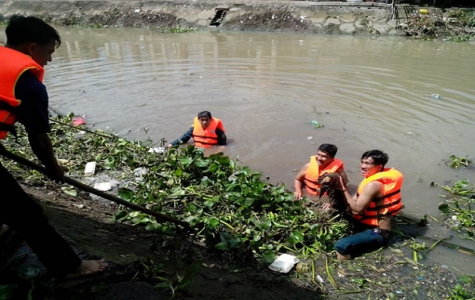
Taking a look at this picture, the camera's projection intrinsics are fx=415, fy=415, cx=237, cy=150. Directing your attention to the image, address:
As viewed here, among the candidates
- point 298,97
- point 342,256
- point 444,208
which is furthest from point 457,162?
point 298,97

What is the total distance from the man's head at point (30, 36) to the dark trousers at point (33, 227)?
2.18 feet

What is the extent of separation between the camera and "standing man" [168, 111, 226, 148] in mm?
6793

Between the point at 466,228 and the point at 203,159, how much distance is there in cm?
300

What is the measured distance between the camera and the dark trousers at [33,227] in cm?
217

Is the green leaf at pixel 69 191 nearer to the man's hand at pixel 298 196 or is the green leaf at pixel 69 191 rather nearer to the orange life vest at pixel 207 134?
the man's hand at pixel 298 196

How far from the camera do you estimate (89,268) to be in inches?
96.2

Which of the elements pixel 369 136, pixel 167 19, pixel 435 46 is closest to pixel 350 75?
pixel 369 136

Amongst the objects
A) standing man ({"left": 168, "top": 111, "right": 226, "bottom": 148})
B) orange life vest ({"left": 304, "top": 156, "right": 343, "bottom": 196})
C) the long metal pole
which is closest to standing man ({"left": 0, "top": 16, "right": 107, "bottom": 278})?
the long metal pole

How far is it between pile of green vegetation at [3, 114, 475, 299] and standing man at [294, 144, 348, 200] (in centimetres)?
86

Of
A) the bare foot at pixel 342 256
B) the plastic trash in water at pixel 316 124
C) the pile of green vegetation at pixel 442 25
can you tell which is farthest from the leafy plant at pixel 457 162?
the pile of green vegetation at pixel 442 25

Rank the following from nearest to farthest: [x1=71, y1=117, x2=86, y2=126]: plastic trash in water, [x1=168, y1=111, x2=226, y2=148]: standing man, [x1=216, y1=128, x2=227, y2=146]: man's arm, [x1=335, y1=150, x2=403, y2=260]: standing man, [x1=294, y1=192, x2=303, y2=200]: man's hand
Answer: [x1=335, y1=150, x2=403, y2=260]: standing man < [x1=294, y1=192, x2=303, y2=200]: man's hand < [x1=168, y1=111, x2=226, y2=148]: standing man < [x1=216, y1=128, x2=227, y2=146]: man's arm < [x1=71, y1=117, x2=86, y2=126]: plastic trash in water

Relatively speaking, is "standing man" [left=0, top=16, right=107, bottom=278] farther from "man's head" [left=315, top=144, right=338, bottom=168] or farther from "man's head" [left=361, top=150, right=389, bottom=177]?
"man's head" [left=315, top=144, right=338, bottom=168]

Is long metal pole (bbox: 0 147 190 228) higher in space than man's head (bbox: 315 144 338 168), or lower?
higher

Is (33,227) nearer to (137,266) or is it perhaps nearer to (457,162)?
(137,266)
